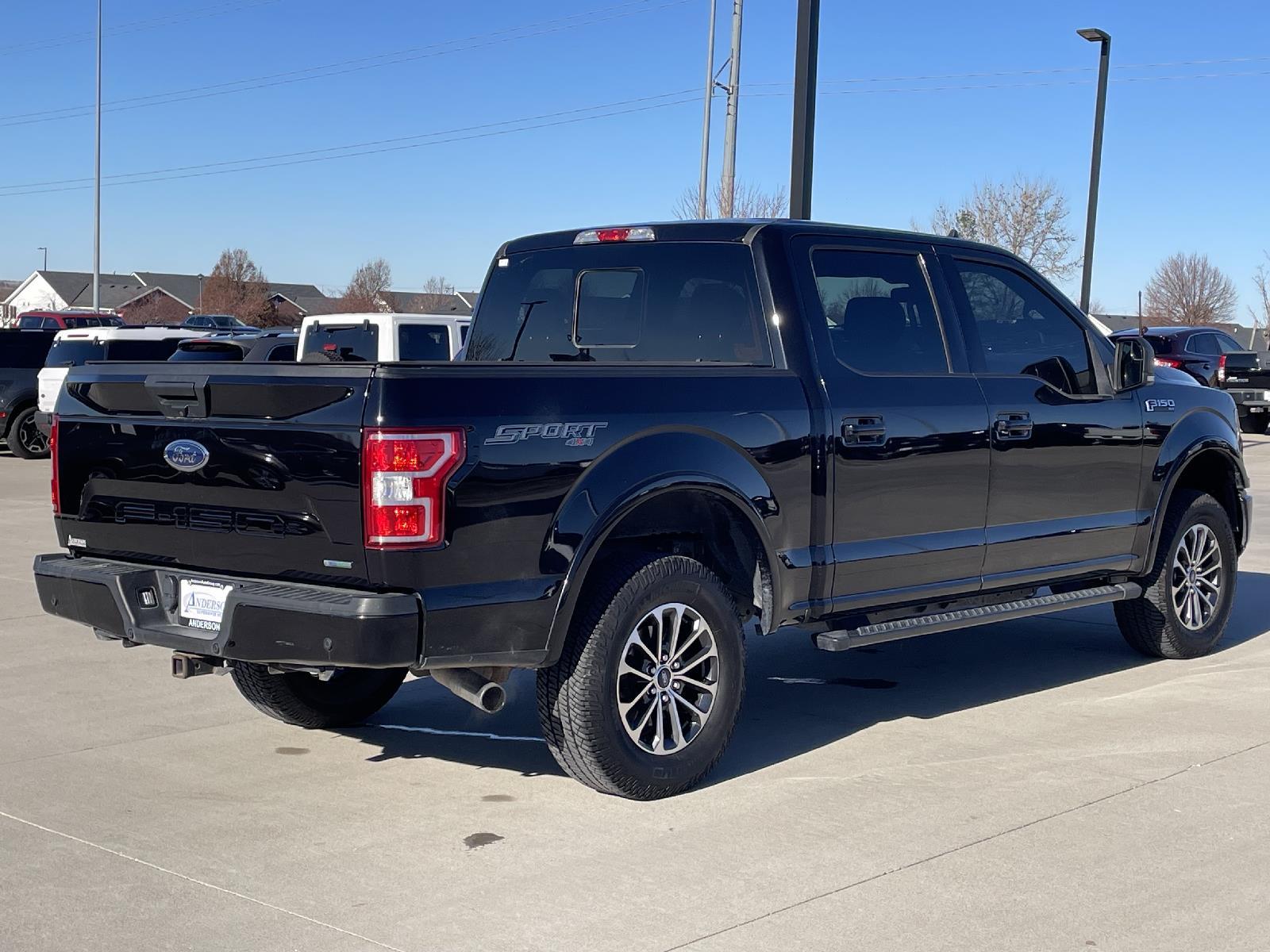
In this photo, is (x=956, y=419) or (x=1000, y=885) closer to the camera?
(x=1000, y=885)

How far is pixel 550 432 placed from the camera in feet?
16.3

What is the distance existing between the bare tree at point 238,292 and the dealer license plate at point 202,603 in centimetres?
8301

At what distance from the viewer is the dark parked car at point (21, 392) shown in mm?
21062

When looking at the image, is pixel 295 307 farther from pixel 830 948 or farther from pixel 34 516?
pixel 830 948

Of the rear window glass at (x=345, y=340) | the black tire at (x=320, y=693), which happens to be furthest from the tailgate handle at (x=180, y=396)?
the rear window glass at (x=345, y=340)

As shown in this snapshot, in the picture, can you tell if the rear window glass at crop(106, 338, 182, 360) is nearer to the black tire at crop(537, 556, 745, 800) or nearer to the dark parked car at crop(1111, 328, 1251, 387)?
the black tire at crop(537, 556, 745, 800)

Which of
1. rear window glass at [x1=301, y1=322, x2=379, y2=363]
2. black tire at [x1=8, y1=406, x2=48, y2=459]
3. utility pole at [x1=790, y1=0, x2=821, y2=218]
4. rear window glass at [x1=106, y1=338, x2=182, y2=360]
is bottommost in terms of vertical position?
black tire at [x1=8, y1=406, x2=48, y2=459]

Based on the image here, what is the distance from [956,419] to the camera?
21.0 ft

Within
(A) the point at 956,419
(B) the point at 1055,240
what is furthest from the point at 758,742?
(B) the point at 1055,240

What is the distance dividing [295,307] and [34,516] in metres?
91.8

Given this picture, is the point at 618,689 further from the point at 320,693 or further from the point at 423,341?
the point at 423,341

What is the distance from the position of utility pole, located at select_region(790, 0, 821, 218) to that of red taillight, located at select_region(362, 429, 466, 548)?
8071 mm

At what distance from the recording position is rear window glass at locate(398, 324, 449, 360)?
16141 millimetres

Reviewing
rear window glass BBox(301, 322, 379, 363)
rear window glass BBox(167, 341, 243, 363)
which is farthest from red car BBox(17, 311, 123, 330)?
rear window glass BBox(301, 322, 379, 363)
